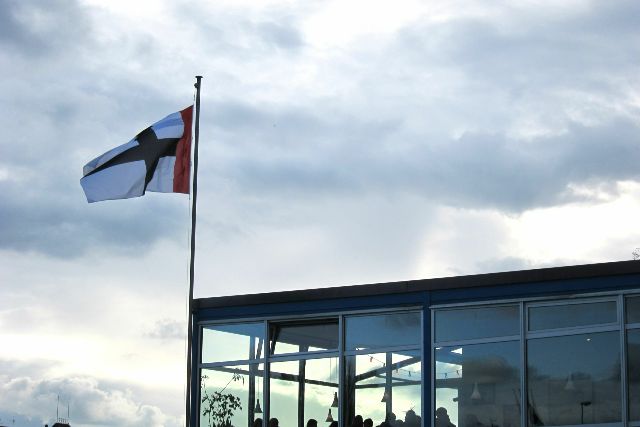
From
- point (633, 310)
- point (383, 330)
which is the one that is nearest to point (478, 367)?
point (383, 330)

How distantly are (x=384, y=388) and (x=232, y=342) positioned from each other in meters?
3.80

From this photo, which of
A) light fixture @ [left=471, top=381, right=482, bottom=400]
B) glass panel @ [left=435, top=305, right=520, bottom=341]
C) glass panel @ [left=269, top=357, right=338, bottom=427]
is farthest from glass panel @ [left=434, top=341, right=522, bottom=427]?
glass panel @ [left=269, top=357, right=338, bottom=427]

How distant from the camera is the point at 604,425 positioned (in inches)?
894

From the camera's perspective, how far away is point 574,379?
23.1 metres

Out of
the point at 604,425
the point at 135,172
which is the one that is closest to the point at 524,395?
the point at 604,425

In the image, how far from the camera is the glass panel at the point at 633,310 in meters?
22.8

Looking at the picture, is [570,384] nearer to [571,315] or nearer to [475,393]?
[571,315]

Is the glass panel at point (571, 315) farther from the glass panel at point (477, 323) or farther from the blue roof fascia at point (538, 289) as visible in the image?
the glass panel at point (477, 323)

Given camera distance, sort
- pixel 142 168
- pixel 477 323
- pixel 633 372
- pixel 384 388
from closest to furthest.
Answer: pixel 633 372 → pixel 477 323 → pixel 384 388 → pixel 142 168

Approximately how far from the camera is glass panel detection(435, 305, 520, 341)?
79.2 feet

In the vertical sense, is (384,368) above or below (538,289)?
below

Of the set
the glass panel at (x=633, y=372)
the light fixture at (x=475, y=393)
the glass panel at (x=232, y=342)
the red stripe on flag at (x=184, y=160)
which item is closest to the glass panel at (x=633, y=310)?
the glass panel at (x=633, y=372)

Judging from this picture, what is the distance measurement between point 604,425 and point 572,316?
75.1 inches

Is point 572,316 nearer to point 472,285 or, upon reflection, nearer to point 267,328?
point 472,285
